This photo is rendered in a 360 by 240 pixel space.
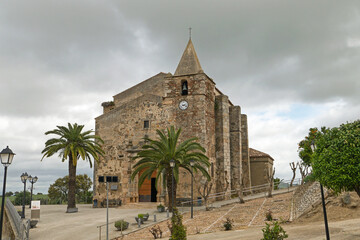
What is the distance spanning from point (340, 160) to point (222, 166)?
68.8ft

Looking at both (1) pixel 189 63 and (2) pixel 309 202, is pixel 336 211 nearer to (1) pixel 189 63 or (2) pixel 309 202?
(2) pixel 309 202

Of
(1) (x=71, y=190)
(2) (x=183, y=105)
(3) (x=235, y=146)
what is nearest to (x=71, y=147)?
(1) (x=71, y=190)

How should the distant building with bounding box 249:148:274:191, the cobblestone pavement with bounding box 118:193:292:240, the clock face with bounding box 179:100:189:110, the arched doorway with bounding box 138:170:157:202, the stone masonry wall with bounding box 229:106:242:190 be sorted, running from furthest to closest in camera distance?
the distant building with bounding box 249:148:274:191 < the stone masonry wall with bounding box 229:106:242:190 < the arched doorway with bounding box 138:170:157:202 < the clock face with bounding box 179:100:189:110 < the cobblestone pavement with bounding box 118:193:292:240

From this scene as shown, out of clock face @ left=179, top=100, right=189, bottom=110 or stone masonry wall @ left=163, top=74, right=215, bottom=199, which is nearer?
stone masonry wall @ left=163, top=74, right=215, bottom=199

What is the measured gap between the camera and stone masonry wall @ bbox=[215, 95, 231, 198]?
1259 inches

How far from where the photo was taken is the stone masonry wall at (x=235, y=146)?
34.6 m

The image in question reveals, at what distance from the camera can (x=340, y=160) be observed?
1148 cm

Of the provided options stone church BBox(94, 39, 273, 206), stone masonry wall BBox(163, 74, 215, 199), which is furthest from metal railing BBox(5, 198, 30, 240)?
stone masonry wall BBox(163, 74, 215, 199)

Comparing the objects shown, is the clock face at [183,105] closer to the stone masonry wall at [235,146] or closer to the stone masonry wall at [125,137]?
the stone masonry wall at [125,137]

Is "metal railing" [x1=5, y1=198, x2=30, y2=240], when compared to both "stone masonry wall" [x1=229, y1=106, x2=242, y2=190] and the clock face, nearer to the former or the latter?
the clock face

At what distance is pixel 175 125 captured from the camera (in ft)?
102

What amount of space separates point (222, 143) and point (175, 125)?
17.1ft

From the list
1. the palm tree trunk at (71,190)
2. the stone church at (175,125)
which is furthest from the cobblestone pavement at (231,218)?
the palm tree trunk at (71,190)

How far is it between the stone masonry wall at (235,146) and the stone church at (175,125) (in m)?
0.11
